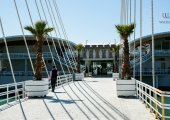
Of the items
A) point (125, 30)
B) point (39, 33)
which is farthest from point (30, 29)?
point (125, 30)

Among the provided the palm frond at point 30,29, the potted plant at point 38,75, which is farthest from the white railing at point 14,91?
the palm frond at point 30,29

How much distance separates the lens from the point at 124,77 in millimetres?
17672

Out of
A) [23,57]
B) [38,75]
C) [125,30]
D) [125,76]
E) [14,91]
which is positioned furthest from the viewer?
[23,57]

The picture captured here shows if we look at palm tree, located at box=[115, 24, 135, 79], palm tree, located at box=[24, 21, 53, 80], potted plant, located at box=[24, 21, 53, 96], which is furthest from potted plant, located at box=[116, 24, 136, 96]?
palm tree, located at box=[24, 21, 53, 80]

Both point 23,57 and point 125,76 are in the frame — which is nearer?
point 125,76

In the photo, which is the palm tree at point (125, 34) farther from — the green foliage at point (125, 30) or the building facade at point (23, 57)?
the building facade at point (23, 57)

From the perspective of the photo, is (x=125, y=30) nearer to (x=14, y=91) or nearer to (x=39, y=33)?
(x=39, y=33)

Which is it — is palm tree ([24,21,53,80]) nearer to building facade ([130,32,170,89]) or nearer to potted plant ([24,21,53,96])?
potted plant ([24,21,53,96])

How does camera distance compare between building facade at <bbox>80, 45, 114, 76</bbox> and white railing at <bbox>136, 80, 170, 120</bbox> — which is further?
building facade at <bbox>80, 45, 114, 76</bbox>

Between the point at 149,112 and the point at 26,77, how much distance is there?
35.4m

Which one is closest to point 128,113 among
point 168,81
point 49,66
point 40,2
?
point 40,2

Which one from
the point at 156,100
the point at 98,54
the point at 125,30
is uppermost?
the point at 98,54

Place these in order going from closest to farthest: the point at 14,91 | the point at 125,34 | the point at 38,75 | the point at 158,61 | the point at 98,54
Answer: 1. the point at 14,91
2. the point at 38,75
3. the point at 125,34
4. the point at 158,61
5. the point at 98,54

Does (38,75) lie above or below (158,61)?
below
